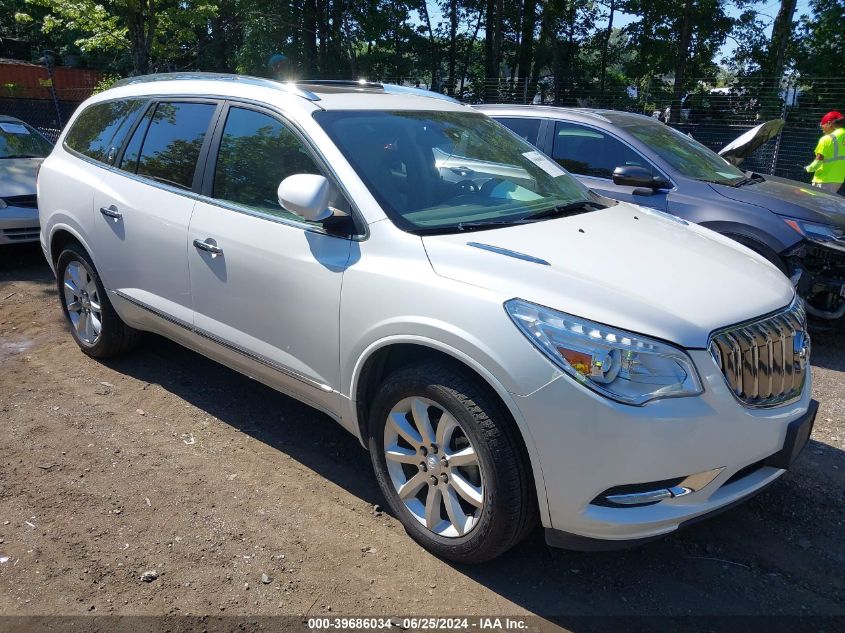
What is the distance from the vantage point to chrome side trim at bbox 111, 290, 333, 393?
321cm

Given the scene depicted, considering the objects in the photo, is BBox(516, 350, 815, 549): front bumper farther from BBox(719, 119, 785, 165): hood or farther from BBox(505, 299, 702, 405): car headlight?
BBox(719, 119, 785, 165): hood

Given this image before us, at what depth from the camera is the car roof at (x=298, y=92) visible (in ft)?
11.3

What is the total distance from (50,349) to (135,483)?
2290 millimetres

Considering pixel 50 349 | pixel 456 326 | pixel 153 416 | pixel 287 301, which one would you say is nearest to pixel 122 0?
pixel 50 349

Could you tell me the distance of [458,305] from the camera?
256 cm

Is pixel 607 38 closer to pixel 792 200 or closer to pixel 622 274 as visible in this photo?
pixel 792 200

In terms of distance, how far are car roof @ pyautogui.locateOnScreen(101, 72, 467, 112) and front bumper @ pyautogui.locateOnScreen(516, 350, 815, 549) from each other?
194cm

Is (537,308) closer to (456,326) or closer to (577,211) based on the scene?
(456,326)

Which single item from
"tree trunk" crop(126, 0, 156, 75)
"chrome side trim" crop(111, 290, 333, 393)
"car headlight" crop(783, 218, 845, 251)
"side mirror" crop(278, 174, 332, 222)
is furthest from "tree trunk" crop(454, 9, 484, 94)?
"side mirror" crop(278, 174, 332, 222)

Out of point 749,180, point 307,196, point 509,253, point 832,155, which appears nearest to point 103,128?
point 307,196

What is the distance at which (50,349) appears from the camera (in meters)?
5.16

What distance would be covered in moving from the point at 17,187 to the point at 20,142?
167cm

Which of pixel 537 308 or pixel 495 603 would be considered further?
pixel 495 603

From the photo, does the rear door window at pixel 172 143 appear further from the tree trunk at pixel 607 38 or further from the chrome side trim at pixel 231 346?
the tree trunk at pixel 607 38
